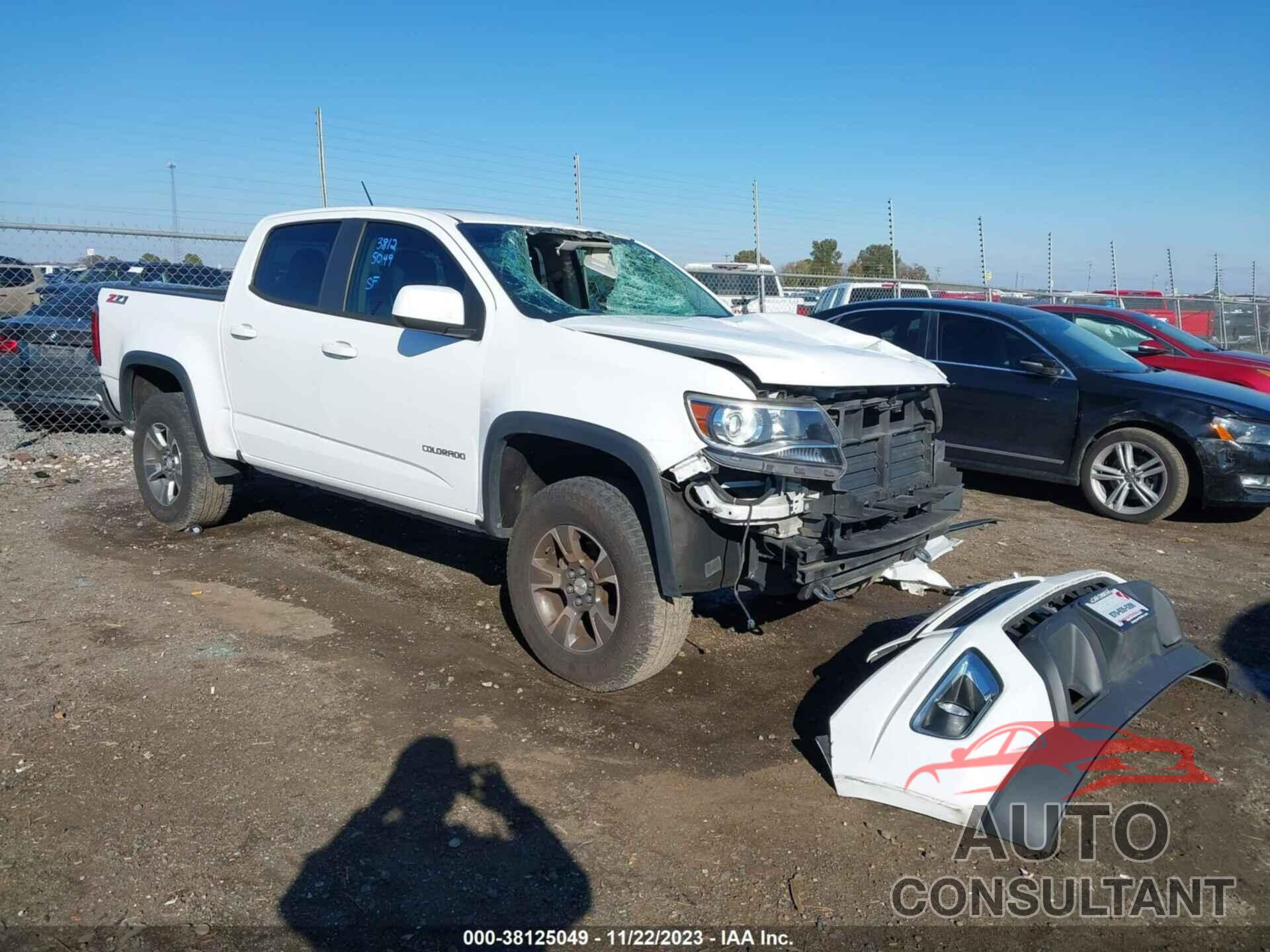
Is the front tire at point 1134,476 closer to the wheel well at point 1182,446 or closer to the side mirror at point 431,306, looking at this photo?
the wheel well at point 1182,446

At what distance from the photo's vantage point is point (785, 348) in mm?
4000

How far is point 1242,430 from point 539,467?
5.55 metres

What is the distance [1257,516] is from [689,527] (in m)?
6.29

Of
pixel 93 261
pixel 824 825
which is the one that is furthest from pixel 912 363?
pixel 93 261

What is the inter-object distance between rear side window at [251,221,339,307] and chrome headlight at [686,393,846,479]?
8.63 ft

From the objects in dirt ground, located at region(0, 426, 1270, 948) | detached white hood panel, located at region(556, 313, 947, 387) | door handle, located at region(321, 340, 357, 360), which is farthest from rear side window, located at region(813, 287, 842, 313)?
door handle, located at region(321, 340, 357, 360)

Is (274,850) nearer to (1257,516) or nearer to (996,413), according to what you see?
(996,413)

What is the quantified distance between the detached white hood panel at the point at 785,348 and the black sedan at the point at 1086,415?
11.9ft

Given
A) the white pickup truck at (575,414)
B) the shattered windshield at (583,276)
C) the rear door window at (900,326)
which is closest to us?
the white pickup truck at (575,414)

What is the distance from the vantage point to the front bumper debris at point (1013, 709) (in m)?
3.10

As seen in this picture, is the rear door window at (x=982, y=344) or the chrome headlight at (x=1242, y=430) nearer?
the chrome headlight at (x=1242, y=430)

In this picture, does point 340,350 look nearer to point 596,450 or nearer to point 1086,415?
point 596,450

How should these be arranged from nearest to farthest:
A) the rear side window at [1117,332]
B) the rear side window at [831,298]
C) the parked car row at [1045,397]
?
1. the parked car row at [1045,397]
2. the rear side window at [1117,332]
3. the rear side window at [831,298]

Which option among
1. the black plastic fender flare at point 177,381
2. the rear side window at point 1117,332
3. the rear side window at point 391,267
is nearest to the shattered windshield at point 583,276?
the rear side window at point 391,267
